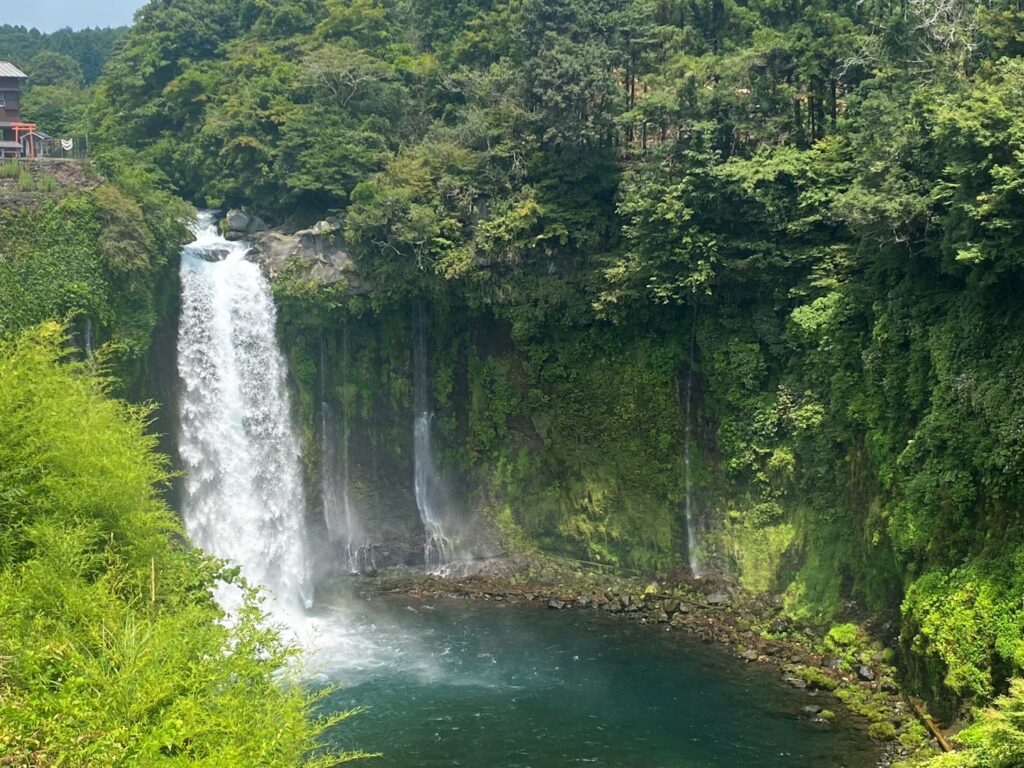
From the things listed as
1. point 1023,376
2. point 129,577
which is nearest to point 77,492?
point 129,577

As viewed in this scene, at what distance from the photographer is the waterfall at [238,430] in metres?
32.4

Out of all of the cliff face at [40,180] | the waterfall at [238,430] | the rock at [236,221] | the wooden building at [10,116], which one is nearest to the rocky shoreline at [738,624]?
the waterfall at [238,430]

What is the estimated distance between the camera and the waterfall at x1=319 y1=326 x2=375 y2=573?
1385 inches

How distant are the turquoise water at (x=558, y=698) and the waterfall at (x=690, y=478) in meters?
3.51

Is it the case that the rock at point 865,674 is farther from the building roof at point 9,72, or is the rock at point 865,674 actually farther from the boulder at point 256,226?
the building roof at point 9,72

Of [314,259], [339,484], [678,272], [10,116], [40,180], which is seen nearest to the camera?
[678,272]

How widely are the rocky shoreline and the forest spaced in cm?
83

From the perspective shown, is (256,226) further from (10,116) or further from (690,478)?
(690,478)

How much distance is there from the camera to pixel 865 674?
24297 mm

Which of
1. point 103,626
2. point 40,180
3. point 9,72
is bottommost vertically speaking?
point 103,626

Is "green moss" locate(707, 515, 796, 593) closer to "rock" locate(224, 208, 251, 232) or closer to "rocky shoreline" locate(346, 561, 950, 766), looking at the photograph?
"rocky shoreline" locate(346, 561, 950, 766)

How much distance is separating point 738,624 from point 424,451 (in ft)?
43.3

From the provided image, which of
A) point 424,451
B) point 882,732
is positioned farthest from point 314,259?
point 882,732

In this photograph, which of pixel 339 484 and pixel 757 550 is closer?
pixel 757 550
